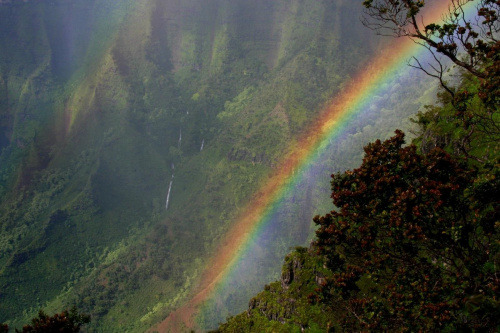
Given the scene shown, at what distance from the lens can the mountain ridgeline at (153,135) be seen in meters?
106

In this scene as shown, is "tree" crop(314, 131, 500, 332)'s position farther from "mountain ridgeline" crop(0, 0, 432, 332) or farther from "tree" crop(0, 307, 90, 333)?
"mountain ridgeline" crop(0, 0, 432, 332)

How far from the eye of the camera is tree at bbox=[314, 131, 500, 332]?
45.2 ft

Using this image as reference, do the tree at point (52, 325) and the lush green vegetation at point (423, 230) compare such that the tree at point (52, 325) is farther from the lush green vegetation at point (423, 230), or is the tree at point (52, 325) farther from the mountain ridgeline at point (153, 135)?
the mountain ridgeline at point (153, 135)

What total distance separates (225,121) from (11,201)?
71413 millimetres

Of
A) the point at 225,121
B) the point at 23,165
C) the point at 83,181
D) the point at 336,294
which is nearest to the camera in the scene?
the point at 336,294

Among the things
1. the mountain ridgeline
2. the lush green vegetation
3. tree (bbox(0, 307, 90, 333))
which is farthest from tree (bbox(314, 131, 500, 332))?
the mountain ridgeline

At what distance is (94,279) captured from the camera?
105m

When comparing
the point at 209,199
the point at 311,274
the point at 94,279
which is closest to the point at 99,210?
the point at 94,279

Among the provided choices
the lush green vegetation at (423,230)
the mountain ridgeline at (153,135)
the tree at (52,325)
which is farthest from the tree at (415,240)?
the mountain ridgeline at (153,135)

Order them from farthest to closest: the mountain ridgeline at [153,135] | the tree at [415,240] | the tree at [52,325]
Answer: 1. the mountain ridgeline at [153,135]
2. the tree at [52,325]
3. the tree at [415,240]

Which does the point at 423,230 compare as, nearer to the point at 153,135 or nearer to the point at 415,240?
the point at 415,240

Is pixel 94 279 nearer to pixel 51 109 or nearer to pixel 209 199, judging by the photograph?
pixel 209 199

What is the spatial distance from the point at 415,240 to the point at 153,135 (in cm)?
14419

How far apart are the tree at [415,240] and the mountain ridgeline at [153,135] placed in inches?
3116
